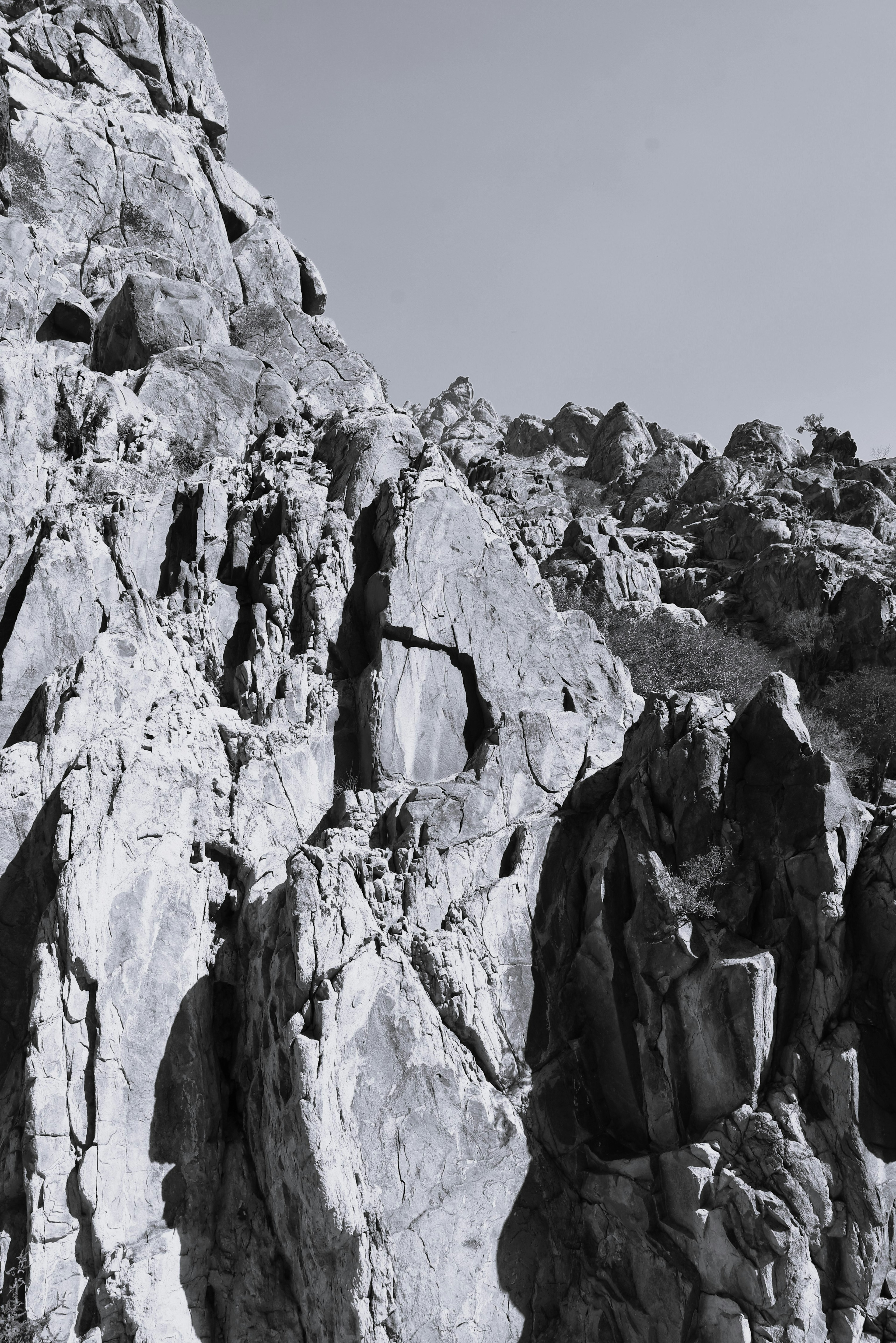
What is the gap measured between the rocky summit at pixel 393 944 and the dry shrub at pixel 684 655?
6024 mm

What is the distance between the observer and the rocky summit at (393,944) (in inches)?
567

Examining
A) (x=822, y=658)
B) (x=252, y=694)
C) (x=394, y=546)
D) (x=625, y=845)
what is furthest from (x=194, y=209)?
(x=625, y=845)

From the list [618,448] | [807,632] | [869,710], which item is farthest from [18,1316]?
[618,448]

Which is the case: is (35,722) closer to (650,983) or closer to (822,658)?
(650,983)

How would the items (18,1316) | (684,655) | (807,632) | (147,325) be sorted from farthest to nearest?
(807,632)
(684,655)
(147,325)
(18,1316)

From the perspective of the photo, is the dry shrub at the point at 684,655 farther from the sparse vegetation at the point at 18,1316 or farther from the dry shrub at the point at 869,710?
the sparse vegetation at the point at 18,1316

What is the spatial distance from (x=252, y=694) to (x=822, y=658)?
80.4 feet

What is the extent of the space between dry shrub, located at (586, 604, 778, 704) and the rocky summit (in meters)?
6.02

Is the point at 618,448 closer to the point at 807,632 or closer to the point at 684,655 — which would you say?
the point at 807,632

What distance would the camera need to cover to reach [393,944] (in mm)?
16422

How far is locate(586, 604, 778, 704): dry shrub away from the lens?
30.0m

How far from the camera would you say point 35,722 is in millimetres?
19766

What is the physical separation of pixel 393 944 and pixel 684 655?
2019 centimetres

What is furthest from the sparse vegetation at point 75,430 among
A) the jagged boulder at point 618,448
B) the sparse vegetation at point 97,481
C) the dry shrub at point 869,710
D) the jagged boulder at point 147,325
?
the jagged boulder at point 618,448
